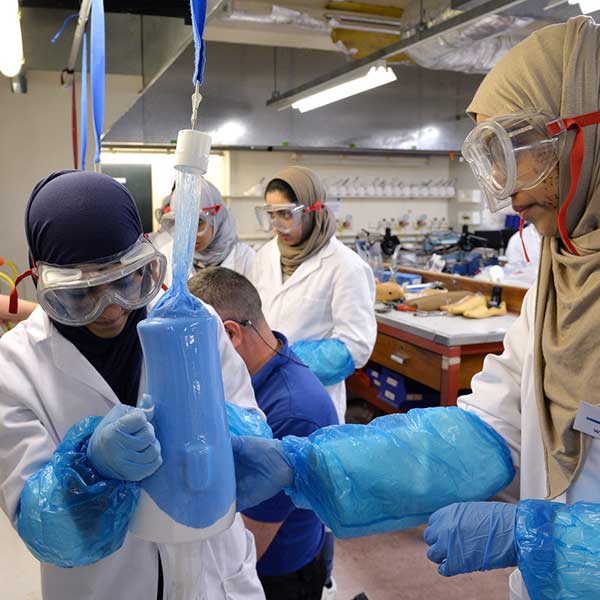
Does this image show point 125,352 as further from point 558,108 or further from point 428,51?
point 428,51

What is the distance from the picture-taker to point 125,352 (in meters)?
1.17

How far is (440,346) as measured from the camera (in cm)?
330

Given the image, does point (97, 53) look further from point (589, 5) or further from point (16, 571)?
point (589, 5)

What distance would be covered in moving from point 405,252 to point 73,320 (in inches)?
249

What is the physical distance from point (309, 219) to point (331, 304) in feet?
1.47

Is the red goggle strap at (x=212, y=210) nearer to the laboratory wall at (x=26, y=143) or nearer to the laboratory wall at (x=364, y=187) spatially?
the laboratory wall at (x=26, y=143)

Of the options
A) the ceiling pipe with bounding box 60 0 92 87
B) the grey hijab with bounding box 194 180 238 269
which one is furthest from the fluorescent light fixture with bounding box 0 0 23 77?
the grey hijab with bounding box 194 180 238 269

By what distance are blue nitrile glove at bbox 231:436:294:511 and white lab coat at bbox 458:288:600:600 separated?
57cm

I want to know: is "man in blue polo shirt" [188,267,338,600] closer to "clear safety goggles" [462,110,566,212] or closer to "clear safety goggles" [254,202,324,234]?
"clear safety goggles" [462,110,566,212]

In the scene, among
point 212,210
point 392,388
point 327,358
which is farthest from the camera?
point 392,388

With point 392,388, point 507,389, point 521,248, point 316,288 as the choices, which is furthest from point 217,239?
point 521,248

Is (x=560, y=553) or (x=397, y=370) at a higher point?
(x=560, y=553)

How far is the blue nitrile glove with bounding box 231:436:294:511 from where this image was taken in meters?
1.03

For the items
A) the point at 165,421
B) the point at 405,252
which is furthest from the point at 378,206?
the point at 165,421
